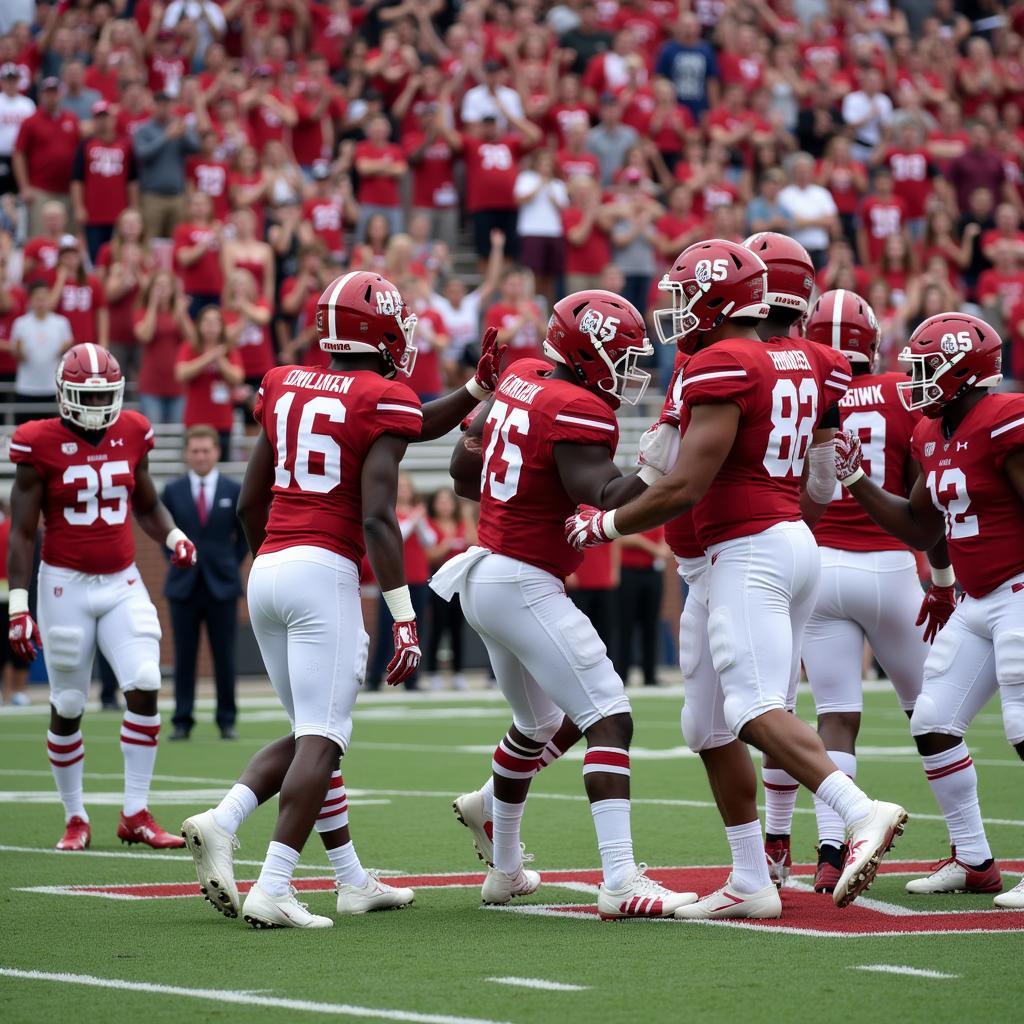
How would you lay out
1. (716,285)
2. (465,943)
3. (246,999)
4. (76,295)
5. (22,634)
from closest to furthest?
(246,999), (465,943), (716,285), (22,634), (76,295)

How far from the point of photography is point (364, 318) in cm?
629

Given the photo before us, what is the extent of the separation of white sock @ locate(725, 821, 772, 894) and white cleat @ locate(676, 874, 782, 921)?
2cm

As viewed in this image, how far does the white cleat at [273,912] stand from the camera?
19.2 feet

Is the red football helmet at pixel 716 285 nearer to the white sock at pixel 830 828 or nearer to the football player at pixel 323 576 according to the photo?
the football player at pixel 323 576

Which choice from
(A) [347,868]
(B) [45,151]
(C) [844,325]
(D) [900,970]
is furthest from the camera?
(B) [45,151]

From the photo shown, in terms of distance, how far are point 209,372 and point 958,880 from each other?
10.1m

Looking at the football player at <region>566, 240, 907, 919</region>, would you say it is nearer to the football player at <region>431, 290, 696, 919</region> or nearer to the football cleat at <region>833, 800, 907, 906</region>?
the football cleat at <region>833, 800, 907, 906</region>

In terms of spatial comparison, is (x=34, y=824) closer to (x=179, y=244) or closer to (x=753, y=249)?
(x=753, y=249)

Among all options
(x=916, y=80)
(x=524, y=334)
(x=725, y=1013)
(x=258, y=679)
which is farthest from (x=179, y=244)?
(x=725, y=1013)

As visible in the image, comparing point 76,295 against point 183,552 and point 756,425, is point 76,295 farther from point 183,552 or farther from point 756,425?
point 756,425

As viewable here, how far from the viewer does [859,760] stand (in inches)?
431

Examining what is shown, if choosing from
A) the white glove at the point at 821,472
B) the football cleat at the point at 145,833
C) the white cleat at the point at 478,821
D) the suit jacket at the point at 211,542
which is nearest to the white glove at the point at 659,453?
the white glove at the point at 821,472

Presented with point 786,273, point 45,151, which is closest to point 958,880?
point 786,273

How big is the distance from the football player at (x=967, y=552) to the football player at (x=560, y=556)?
97 centimetres
